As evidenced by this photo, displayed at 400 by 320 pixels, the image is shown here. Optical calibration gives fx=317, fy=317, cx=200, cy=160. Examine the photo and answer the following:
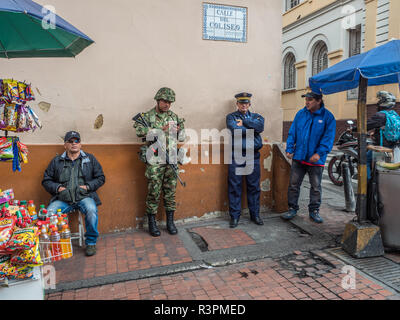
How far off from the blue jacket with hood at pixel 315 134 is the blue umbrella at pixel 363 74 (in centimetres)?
53

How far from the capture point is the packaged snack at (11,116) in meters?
2.56

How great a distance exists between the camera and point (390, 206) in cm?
363

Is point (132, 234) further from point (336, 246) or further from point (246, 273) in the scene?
point (336, 246)

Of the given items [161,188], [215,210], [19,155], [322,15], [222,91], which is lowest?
[215,210]

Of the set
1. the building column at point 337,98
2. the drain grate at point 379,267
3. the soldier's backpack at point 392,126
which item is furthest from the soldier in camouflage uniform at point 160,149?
the building column at point 337,98

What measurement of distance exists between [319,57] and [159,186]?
14.8 meters

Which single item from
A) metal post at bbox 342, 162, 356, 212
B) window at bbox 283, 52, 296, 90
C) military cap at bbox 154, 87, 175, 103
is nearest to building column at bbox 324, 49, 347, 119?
window at bbox 283, 52, 296, 90

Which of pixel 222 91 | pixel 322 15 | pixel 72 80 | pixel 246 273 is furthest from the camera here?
pixel 322 15

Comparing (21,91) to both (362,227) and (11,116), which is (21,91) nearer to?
(11,116)

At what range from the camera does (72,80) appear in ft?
13.8

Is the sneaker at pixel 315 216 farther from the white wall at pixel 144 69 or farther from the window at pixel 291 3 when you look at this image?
the window at pixel 291 3
